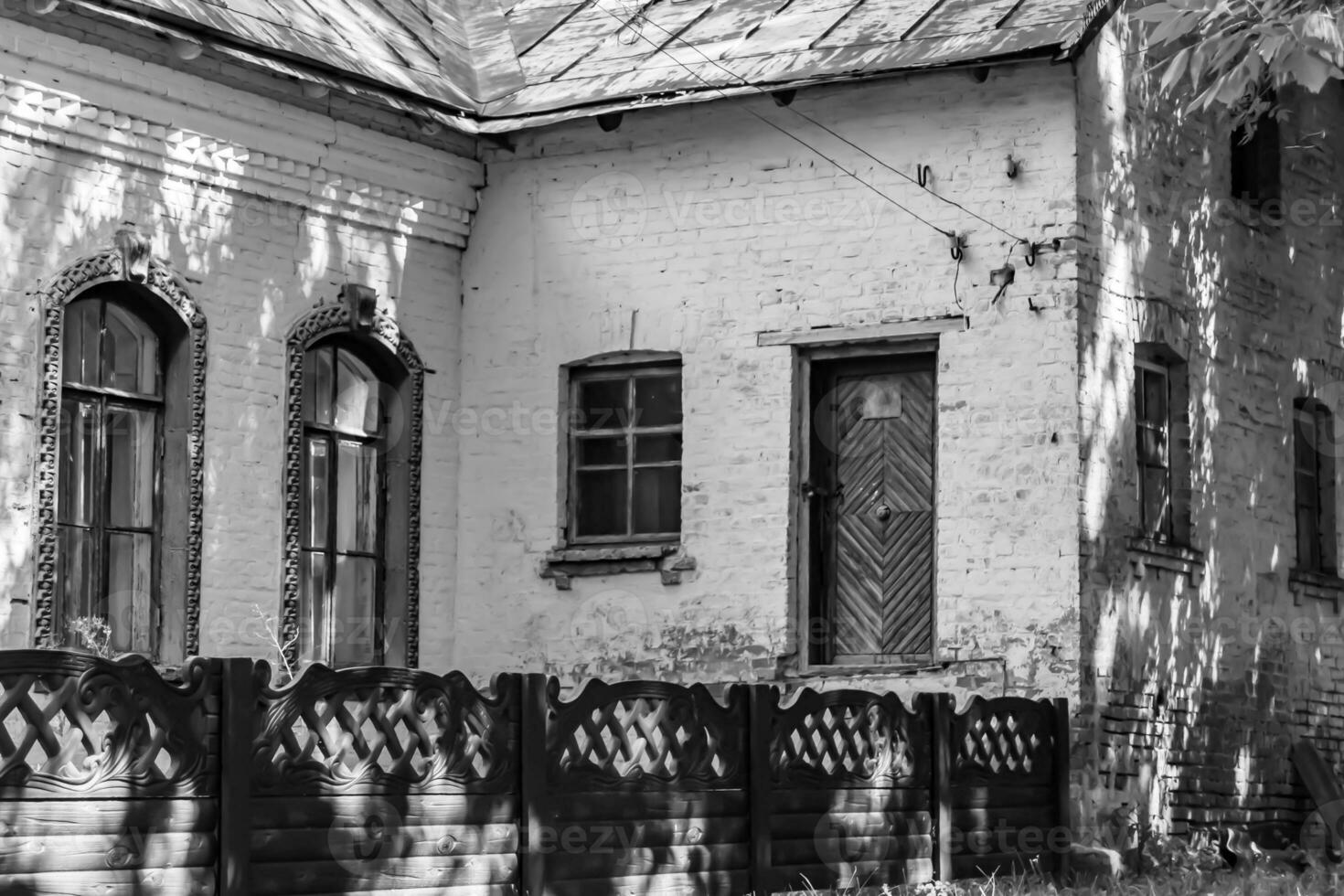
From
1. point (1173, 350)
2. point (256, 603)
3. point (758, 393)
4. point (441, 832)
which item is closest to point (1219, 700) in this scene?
point (1173, 350)

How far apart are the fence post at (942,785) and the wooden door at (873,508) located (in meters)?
2.06

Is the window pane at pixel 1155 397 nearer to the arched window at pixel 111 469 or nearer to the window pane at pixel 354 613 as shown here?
the window pane at pixel 354 613

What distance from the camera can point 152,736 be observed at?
7.46 meters

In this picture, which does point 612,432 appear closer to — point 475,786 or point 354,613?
point 354,613

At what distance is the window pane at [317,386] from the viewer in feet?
45.0

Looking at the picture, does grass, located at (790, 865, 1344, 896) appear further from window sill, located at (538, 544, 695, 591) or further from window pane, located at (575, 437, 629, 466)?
→ window pane, located at (575, 437, 629, 466)

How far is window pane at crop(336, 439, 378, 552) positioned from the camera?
1396 cm

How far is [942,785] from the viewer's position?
1106 cm

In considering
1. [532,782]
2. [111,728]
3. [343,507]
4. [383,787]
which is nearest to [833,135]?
[343,507]

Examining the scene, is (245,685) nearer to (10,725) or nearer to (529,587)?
(10,725)

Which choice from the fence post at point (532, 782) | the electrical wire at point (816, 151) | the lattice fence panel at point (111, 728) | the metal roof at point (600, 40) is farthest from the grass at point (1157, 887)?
the metal roof at point (600, 40)

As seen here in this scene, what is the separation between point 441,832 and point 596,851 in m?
0.85

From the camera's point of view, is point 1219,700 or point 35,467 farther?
point 1219,700

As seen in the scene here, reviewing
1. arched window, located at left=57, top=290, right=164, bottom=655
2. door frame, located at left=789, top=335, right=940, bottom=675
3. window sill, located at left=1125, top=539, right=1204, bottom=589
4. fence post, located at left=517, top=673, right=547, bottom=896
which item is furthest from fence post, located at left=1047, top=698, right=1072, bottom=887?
arched window, located at left=57, top=290, right=164, bottom=655
